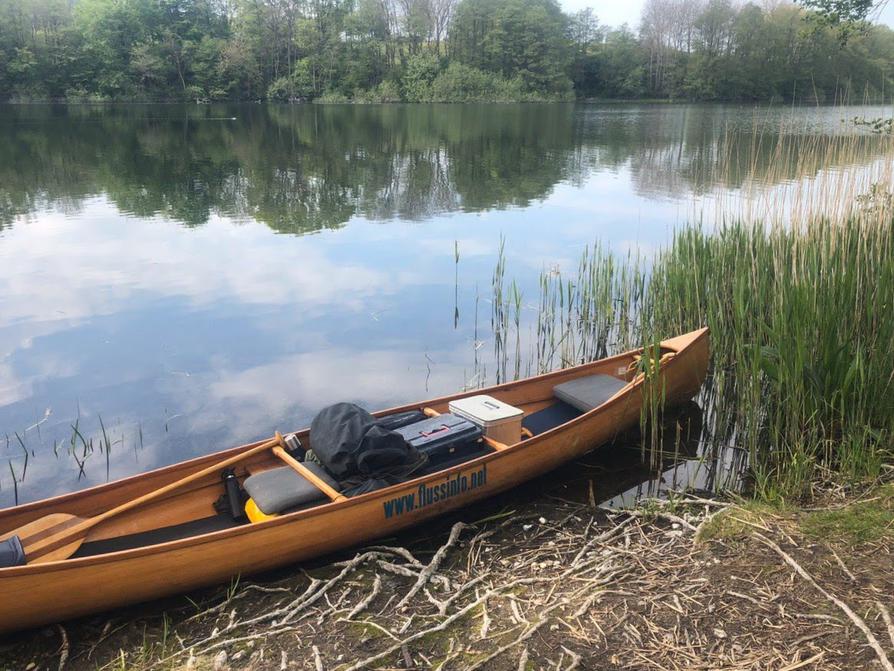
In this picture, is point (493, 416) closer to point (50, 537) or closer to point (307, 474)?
point (307, 474)

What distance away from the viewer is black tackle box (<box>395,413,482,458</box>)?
4.96 metres

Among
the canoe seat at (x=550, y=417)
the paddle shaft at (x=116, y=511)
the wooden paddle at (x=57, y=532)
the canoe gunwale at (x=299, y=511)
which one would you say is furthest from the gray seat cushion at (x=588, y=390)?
the wooden paddle at (x=57, y=532)

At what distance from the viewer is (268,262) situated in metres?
12.5

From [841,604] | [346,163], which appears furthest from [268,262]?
[346,163]

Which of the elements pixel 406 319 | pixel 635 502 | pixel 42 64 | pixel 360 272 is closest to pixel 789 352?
pixel 635 502

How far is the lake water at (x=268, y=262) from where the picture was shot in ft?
22.3

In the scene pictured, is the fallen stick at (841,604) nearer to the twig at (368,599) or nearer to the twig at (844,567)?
the twig at (844,567)

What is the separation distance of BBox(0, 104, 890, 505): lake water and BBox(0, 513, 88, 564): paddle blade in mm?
1674

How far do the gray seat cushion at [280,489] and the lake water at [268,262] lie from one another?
196cm

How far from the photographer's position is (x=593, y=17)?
78.3 metres

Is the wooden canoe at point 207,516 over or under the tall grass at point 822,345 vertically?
under

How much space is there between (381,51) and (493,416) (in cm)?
7031

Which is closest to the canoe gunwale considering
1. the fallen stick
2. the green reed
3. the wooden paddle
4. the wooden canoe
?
the wooden canoe

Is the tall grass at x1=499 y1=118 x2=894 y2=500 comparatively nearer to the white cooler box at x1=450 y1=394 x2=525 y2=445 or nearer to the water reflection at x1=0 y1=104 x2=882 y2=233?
the water reflection at x1=0 y1=104 x2=882 y2=233
